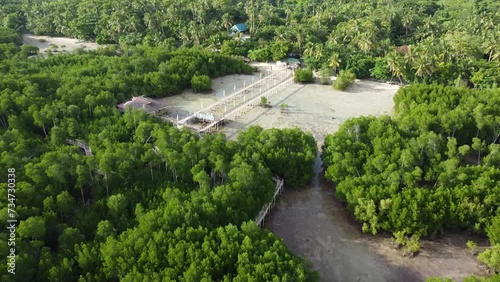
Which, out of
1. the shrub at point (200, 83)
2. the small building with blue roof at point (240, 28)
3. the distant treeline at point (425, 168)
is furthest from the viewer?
the small building with blue roof at point (240, 28)

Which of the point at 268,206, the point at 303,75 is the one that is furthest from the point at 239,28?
the point at 268,206

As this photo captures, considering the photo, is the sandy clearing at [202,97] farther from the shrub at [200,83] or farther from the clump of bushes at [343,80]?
the clump of bushes at [343,80]

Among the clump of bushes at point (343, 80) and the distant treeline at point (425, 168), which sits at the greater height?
the clump of bushes at point (343, 80)

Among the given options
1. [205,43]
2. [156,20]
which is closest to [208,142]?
[205,43]

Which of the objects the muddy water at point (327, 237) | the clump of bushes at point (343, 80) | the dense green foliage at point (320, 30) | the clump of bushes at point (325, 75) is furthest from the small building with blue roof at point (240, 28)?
the muddy water at point (327, 237)

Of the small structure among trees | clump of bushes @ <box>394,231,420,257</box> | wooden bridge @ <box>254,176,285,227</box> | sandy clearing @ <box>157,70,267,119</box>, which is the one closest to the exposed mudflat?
clump of bushes @ <box>394,231,420,257</box>

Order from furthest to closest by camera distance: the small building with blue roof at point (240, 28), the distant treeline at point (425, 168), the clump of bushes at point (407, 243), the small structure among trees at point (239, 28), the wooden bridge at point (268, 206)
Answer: the small building with blue roof at point (240, 28)
the small structure among trees at point (239, 28)
the wooden bridge at point (268, 206)
the distant treeline at point (425, 168)
the clump of bushes at point (407, 243)

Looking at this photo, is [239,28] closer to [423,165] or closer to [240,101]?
[240,101]
